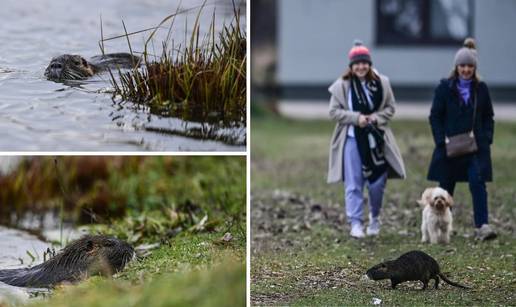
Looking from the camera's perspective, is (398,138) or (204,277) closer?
(204,277)

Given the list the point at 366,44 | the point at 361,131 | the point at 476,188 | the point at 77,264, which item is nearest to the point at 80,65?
the point at 77,264

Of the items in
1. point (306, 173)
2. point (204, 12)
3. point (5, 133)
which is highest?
point (204, 12)

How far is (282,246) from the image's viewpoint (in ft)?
27.6

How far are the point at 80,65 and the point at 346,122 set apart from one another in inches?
91.2

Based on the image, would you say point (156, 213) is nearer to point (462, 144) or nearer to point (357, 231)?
point (357, 231)

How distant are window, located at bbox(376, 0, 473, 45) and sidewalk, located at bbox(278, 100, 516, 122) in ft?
4.60

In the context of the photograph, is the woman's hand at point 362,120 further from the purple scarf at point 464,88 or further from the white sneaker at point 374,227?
the white sneaker at point 374,227

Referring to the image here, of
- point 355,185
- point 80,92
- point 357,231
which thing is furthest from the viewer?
point 357,231

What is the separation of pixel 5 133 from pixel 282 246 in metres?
2.72

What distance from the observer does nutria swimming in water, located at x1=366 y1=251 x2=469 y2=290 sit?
6.84 m

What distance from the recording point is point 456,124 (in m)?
8.14

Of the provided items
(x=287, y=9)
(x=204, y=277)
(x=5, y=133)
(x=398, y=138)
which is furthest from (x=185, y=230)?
(x=287, y=9)

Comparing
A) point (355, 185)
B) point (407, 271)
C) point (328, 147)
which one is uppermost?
point (355, 185)

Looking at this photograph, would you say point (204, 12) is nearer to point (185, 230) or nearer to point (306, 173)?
point (185, 230)
